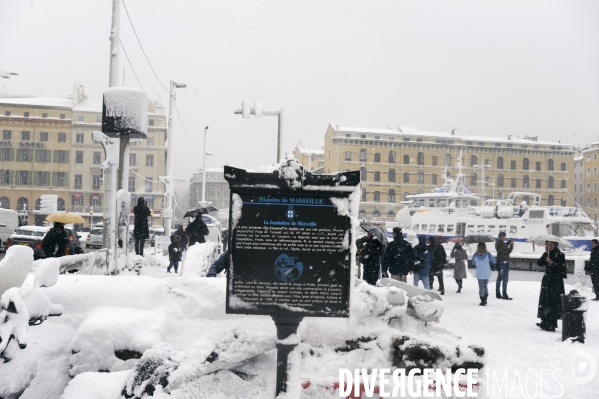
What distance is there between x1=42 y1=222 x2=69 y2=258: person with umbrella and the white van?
16139mm

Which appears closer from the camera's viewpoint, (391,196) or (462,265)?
(462,265)

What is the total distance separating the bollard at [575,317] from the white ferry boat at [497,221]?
20406 millimetres

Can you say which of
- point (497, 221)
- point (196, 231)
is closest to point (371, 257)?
point (196, 231)

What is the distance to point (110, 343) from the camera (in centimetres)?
411

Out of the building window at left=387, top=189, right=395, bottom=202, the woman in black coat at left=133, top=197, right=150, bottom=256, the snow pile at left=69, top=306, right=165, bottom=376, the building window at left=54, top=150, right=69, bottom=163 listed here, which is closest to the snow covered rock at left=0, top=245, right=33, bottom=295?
the snow pile at left=69, top=306, right=165, bottom=376

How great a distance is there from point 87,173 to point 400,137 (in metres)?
42.9

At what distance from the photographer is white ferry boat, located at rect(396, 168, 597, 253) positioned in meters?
31.0

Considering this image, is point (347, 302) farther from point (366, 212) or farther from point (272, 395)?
point (366, 212)

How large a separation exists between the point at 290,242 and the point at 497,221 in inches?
1236

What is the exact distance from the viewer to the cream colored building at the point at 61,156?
63594 millimetres

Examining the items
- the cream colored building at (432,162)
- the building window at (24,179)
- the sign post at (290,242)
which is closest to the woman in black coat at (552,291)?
the sign post at (290,242)

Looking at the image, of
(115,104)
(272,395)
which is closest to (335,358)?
(272,395)

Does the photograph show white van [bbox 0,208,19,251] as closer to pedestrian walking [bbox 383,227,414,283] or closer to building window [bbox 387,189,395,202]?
pedestrian walking [bbox 383,227,414,283]

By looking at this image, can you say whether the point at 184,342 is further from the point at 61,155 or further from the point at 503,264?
the point at 61,155
